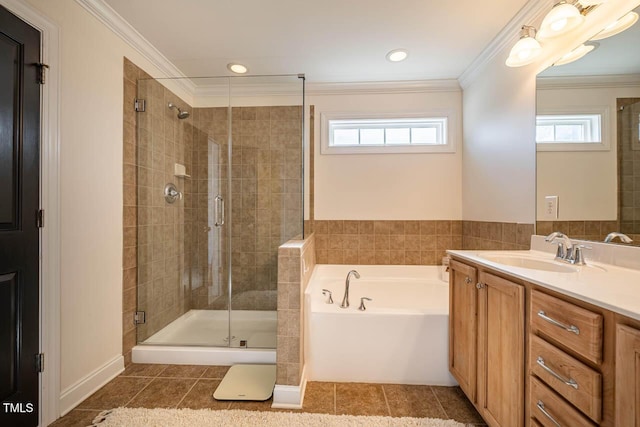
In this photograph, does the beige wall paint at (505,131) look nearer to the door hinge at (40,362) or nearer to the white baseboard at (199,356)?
the white baseboard at (199,356)

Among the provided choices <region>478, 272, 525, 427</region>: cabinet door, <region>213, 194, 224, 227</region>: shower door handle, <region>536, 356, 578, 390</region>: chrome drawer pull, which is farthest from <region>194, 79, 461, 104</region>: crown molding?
<region>536, 356, 578, 390</region>: chrome drawer pull

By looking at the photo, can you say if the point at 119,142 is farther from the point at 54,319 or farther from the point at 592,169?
the point at 592,169

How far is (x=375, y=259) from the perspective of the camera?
283cm

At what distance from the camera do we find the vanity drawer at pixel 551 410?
853mm

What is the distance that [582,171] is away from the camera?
150 cm

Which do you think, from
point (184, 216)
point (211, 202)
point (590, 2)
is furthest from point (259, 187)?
point (590, 2)

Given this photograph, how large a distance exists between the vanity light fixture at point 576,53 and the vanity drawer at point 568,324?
1.35m

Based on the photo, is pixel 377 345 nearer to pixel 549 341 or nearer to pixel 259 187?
pixel 549 341

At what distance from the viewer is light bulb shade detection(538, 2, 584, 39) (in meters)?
1.38

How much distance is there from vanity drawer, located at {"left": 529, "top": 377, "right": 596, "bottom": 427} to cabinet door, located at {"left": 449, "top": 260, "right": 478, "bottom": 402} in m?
0.43

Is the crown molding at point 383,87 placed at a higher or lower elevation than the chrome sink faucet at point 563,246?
higher

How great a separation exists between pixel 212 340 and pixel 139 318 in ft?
1.94

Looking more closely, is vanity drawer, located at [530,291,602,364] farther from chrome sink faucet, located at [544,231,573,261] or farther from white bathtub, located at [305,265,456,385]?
white bathtub, located at [305,265,456,385]

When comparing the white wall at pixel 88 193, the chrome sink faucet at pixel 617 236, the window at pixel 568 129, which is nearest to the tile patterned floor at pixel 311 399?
the white wall at pixel 88 193
